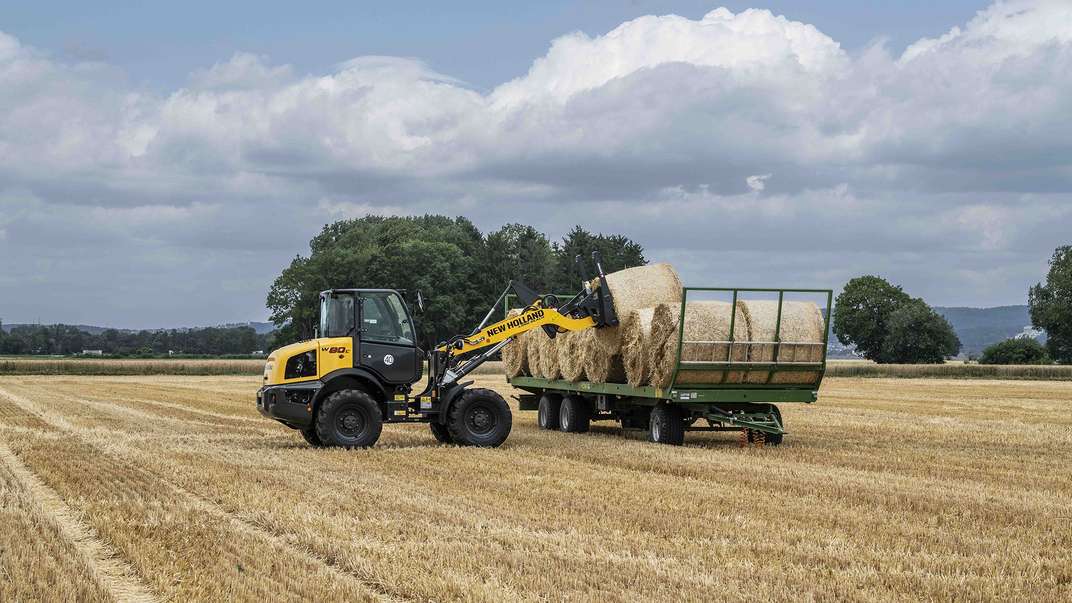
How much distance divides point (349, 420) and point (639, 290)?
5.11 m

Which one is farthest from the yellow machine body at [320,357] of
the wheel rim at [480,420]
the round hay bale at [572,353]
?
the round hay bale at [572,353]

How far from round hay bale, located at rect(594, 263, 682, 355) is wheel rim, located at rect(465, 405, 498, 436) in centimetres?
258

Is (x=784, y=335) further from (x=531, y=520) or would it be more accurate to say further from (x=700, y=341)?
(x=531, y=520)

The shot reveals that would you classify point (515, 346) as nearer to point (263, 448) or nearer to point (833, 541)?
point (263, 448)

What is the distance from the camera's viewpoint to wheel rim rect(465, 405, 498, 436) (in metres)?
18.5

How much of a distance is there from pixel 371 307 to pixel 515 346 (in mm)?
6856

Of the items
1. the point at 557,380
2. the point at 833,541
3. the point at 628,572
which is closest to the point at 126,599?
the point at 628,572

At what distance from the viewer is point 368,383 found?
1836 centimetres

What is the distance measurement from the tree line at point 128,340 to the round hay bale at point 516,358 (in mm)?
107359

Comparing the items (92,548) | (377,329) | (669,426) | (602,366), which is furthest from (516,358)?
(92,548)

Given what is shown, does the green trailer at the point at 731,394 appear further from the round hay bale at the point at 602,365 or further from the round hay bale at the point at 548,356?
the round hay bale at the point at 548,356

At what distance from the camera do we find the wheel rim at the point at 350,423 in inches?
698

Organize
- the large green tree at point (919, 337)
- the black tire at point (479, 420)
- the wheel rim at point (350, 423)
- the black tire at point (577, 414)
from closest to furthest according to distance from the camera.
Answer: the wheel rim at point (350, 423) < the black tire at point (479, 420) < the black tire at point (577, 414) < the large green tree at point (919, 337)

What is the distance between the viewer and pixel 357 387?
720 inches
